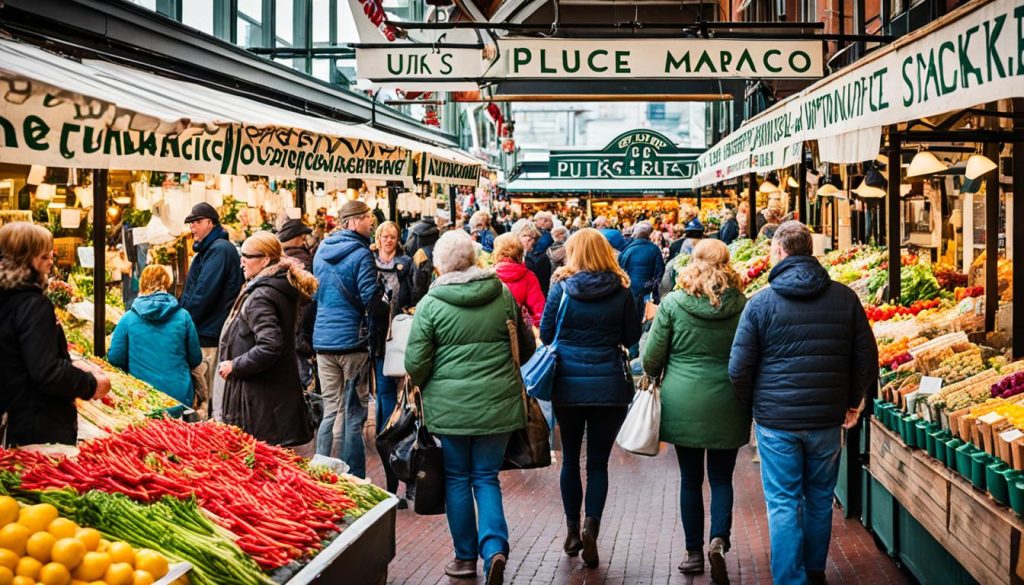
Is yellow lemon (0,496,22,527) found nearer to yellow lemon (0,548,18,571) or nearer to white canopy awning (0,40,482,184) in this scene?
yellow lemon (0,548,18,571)

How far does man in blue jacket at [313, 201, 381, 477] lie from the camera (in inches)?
324

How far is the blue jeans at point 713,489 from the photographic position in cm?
639

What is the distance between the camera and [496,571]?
6078 millimetres

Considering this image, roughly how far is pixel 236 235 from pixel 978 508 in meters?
9.88

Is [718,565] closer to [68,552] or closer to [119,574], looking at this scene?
[119,574]

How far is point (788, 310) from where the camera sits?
18.7 feet

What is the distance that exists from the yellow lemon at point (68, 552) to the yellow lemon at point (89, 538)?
104mm

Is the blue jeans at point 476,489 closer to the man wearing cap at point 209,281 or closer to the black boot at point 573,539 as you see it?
the black boot at point 573,539

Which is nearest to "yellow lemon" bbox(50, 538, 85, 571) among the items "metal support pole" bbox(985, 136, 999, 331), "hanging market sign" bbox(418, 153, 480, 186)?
"metal support pole" bbox(985, 136, 999, 331)

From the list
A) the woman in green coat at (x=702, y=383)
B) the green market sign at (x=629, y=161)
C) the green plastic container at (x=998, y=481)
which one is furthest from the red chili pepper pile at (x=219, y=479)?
the green market sign at (x=629, y=161)

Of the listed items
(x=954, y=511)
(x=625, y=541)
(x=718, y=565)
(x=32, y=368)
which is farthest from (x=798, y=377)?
(x=32, y=368)

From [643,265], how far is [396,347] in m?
6.90

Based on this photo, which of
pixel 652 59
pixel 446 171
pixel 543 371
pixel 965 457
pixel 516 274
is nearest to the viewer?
pixel 965 457

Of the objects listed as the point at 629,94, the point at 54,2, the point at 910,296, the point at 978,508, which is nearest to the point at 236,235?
the point at 54,2
